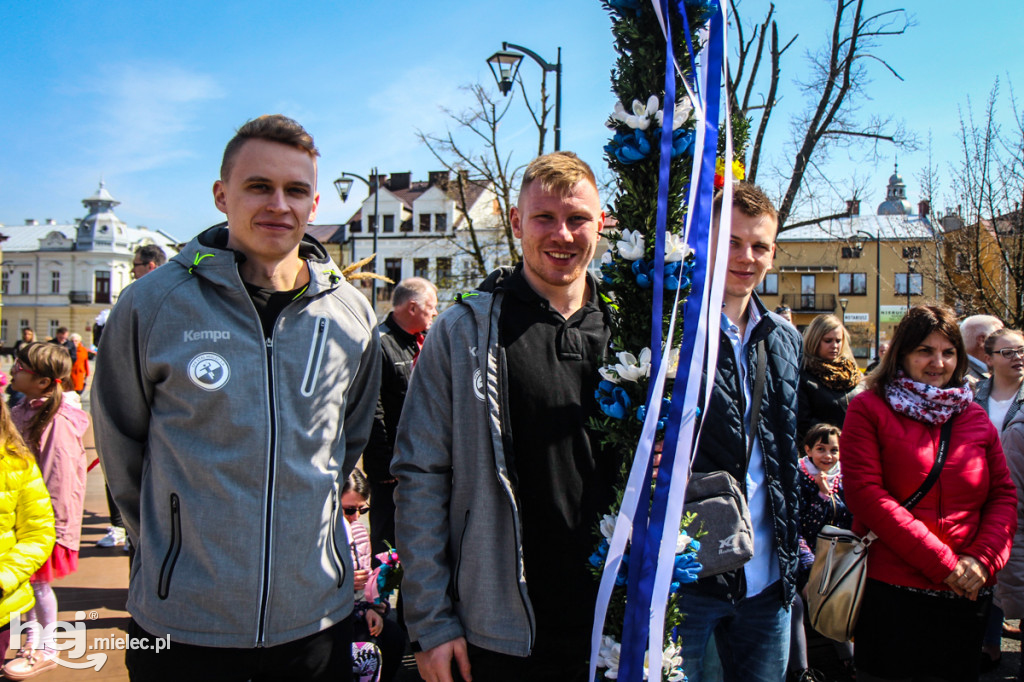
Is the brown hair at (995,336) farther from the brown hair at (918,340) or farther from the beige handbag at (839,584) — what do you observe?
the beige handbag at (839,584)

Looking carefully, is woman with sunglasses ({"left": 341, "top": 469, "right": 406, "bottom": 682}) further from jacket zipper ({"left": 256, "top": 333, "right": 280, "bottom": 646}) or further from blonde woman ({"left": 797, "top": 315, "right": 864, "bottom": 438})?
blonde woman ({"left": 797, "top": 315, "right": 864, "bottom": 438})

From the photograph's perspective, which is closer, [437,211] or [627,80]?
[627,80]

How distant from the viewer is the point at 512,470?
1.96 m

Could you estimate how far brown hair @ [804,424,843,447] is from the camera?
4.39 meters

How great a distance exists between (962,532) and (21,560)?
159 inches

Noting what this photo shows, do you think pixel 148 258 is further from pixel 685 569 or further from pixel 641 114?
pixel 685 569

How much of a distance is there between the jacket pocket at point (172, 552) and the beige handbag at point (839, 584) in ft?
8.50

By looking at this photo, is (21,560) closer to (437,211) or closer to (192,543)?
(192,543)

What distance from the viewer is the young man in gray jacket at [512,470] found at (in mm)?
1936

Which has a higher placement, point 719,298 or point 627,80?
point 627,80

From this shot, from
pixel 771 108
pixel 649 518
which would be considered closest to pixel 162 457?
pixel 649 518

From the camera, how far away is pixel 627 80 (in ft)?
5.97

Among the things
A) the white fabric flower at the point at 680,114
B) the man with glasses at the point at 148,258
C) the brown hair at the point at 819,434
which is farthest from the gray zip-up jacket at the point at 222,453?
the brown hair at the point at 819,434

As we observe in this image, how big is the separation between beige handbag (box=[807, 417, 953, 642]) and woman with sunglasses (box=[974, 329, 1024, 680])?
1.33m
